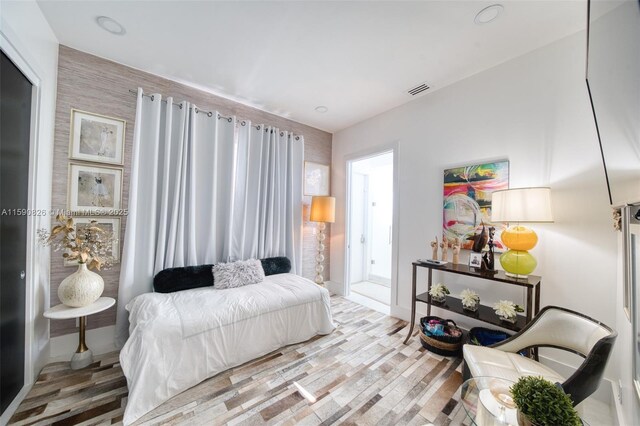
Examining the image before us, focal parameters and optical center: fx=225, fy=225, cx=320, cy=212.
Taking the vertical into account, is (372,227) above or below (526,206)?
below

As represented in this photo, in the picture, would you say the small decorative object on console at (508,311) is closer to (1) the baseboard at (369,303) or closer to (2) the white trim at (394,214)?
(2) the white trim at (394,214)

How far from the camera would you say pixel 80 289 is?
6.08ft

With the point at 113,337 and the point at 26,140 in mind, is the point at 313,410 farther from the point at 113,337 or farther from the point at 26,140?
the point at 26,140

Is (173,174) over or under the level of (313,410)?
over

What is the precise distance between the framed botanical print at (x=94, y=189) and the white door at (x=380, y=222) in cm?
417

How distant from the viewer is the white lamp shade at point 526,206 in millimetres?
1728

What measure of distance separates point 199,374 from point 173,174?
1995mm

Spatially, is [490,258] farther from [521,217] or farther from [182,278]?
[182,278]

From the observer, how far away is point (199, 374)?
5.91 ft

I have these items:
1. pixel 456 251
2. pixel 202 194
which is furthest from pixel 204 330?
pixel 456 251

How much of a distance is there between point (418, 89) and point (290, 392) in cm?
334

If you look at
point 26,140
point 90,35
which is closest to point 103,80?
point 90,35

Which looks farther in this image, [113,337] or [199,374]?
[113,337]

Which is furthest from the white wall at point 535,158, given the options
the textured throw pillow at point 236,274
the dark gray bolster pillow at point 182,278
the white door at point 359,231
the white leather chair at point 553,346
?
the dark gray bolster pillow at point 182,278
